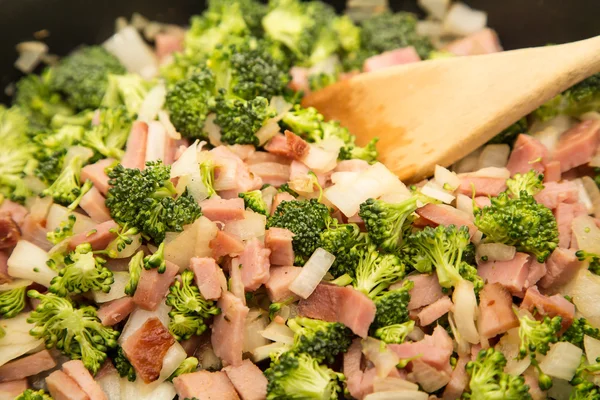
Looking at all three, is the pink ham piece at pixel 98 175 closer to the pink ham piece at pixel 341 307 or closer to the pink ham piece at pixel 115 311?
the pink ham piece at pixel 115 311

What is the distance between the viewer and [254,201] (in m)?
2.38

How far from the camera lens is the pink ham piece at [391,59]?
314 cm

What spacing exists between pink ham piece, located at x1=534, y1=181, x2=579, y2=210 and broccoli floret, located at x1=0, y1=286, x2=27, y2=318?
2368 mm

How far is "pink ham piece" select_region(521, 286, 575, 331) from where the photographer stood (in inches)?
84.7

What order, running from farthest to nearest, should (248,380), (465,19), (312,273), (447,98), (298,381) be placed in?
1. (465,19)
2. (447,98)
3. (312,273)
4. (248,380)
5. (298,381)

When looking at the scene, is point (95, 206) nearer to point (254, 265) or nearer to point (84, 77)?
point (254, 265)

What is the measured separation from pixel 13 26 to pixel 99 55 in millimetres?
479

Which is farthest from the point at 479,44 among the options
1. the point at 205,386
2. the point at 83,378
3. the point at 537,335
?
the point at 83,378

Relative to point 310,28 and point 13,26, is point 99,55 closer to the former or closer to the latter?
point 13,26

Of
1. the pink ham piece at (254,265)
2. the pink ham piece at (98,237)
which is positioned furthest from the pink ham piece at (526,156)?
the pink ham piece at (98,237)

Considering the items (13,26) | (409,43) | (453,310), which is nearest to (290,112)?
(409,43)

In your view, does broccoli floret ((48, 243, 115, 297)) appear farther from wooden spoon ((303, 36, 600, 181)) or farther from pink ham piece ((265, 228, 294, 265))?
wooden spoon ((303, 36, 600, 181))

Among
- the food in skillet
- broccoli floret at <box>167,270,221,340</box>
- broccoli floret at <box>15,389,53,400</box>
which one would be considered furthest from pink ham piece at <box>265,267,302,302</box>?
broccoli floret at <box>15,389,53,400</box>

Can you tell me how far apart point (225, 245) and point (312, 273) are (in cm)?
38
